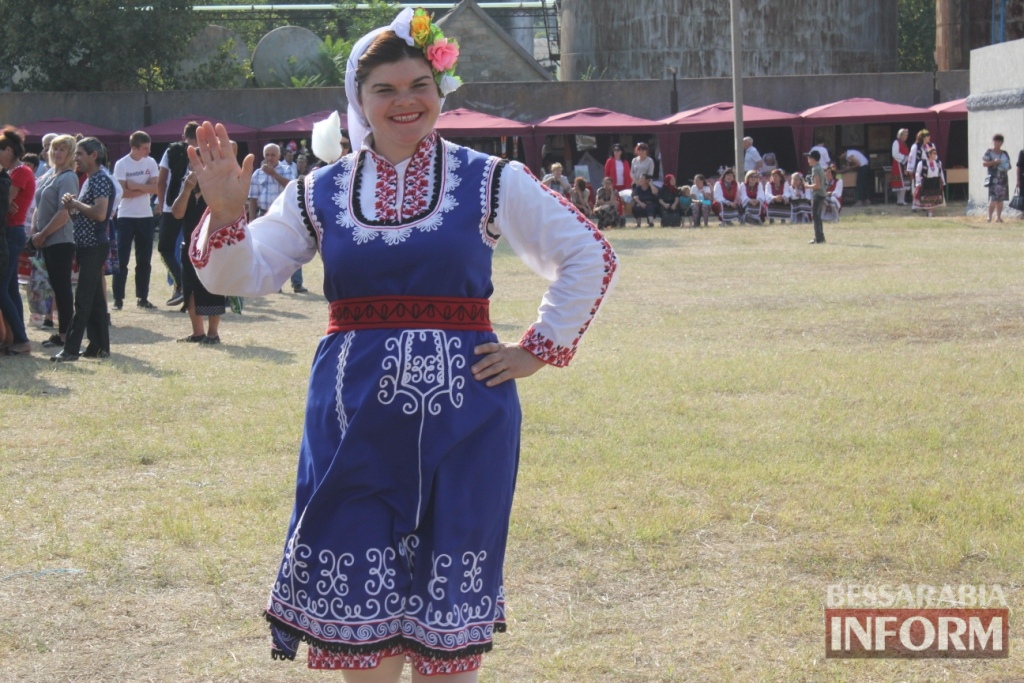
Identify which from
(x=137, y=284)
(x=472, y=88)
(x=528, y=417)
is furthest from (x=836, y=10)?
(x=528, y=417)

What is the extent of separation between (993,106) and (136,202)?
1843cm

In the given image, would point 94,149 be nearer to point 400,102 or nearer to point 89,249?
point 89,249

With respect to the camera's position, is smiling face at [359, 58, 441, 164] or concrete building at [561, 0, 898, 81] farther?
concrete building at [561, 0, 898, 81]

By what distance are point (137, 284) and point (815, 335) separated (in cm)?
743

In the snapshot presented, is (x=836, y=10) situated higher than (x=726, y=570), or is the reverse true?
(x=836, y=10)

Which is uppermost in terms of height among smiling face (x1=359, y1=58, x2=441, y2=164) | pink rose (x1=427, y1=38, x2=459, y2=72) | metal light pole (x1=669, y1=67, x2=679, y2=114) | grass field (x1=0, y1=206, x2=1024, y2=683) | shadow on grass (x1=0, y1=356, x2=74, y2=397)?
metal light pole (x1=669, y1=67, x2=679, y2=114)

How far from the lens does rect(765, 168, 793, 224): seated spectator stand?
2680 cm

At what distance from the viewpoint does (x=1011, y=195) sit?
26078 millimetres

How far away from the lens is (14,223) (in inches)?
434

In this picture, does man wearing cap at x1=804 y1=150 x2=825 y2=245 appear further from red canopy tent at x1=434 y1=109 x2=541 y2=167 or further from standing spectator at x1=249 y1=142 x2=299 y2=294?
red canopy tent at x1=434 y1=109 x2=541 y2=167

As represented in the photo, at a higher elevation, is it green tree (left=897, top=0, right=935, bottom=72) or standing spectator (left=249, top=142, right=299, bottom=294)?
green tree (left=897, top=0, right=935, bottom=72)

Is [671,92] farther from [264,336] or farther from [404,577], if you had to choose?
[404,577]

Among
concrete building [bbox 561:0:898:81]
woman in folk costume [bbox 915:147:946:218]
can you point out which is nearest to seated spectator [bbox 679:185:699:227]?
woman in folk costume [bbox 915:147:946:218]

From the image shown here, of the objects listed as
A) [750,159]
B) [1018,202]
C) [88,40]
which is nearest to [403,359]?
[1018,202]
